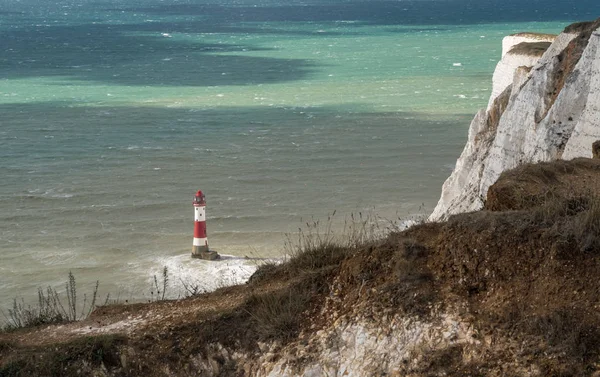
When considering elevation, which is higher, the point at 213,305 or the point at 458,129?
the point at 213,305

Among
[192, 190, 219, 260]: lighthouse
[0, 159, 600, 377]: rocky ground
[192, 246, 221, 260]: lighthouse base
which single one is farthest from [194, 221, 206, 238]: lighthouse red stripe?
[0, 159, 600, 377]: rocky ground

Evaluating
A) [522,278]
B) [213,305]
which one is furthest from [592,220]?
[213,305]

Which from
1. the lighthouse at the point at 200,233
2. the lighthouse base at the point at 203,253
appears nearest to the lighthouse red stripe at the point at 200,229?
the lighthouse at the point at 200,233

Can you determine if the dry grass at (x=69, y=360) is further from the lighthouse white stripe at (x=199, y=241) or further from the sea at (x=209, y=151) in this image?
the lighthouse white stripe at (x=199, y=241)

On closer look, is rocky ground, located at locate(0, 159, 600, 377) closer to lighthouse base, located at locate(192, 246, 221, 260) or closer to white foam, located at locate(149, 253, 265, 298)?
white foam, located at locate(149, 253, 265, 298)

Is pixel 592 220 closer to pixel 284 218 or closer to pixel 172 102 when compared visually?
pixel 284 218

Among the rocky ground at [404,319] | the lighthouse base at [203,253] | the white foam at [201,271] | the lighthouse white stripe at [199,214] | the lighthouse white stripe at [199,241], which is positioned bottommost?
the white foam at [201,271]
